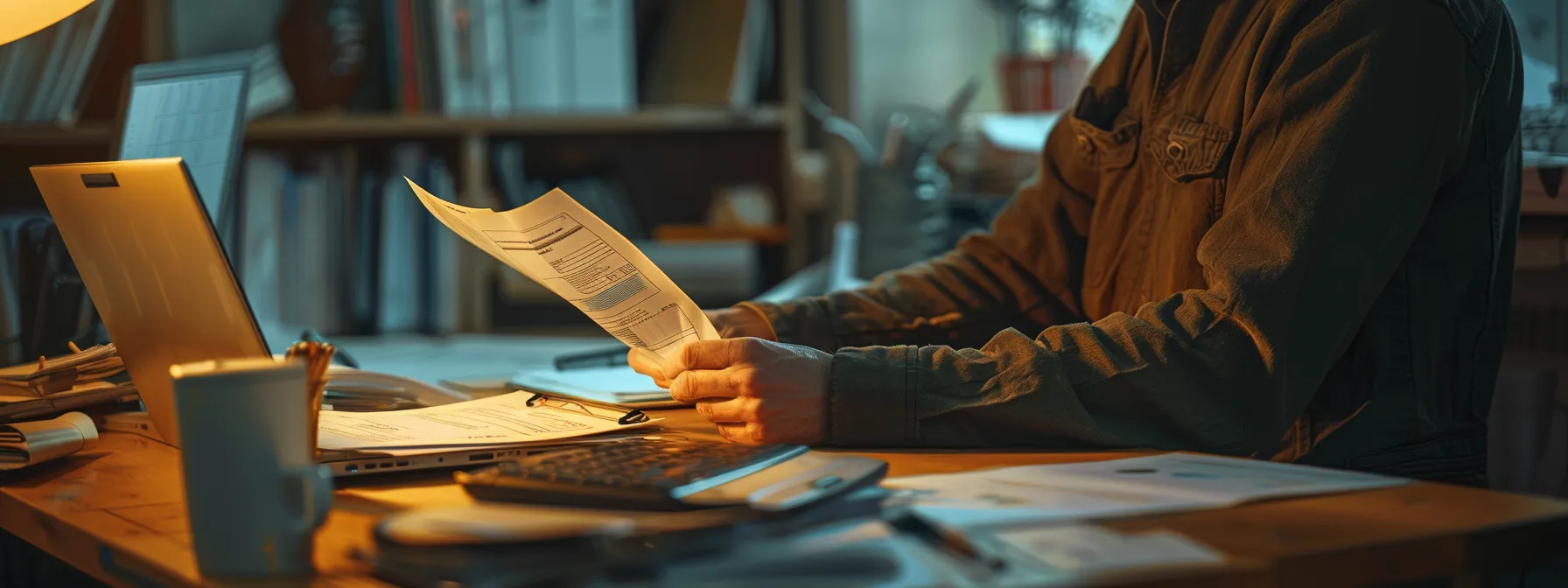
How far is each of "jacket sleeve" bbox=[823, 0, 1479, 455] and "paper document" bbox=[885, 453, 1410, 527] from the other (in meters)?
0.08

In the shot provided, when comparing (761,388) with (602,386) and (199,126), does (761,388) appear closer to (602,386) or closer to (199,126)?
(602,386)

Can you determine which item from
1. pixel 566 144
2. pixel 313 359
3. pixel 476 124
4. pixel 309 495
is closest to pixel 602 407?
pixel 313 359

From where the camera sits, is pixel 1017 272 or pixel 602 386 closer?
pixel 602 386

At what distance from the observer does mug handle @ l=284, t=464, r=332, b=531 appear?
2.03ft

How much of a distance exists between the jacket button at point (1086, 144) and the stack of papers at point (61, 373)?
886mm

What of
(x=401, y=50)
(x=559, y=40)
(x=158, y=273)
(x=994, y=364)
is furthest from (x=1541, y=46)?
(x=401, y=50)

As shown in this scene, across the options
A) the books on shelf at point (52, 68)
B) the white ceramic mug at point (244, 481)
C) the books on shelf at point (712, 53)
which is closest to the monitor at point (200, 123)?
the white ceramic mug at point (244, 481)

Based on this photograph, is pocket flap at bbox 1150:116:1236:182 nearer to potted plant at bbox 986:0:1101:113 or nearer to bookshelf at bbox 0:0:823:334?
potted plant at bbox 986:0:1101:113

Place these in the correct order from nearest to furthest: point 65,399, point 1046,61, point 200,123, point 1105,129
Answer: point 65,399 → point 200,123 → point 1105,129 → point 1046,61

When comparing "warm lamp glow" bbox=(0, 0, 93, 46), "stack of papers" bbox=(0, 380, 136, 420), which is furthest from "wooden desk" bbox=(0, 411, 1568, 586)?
"warm lamp glow" bbox=(0, 0, 93, 46)

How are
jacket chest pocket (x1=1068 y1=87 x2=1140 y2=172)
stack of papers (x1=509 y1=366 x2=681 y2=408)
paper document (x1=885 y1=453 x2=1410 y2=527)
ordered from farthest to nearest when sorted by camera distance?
jacket chest pocket (x1=1068 y1=87 x2=1140 y2=172) → stack of papers (x1=509 y1=366 x2=681 y2=408) → paper document (x1=885 y1=453 x2=1410 y2=527)

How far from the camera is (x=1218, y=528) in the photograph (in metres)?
0.65

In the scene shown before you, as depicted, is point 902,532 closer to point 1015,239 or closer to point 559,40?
point 1015,239

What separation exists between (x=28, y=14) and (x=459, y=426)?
502 mm
